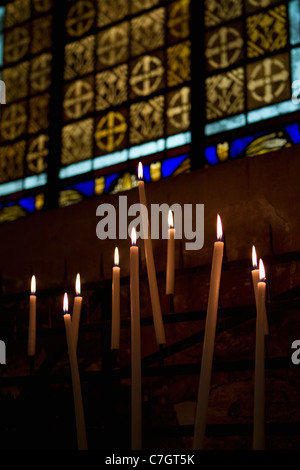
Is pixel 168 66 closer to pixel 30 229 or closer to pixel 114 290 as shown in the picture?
pixel 30 229

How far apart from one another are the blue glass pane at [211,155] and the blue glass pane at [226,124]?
9 centimetres

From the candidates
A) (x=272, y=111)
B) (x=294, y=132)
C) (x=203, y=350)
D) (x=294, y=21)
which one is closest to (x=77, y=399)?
(x=203, y=350)

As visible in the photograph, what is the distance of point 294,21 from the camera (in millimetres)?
3166

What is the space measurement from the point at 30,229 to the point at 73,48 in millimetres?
1262

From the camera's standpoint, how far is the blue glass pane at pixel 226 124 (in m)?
3.12

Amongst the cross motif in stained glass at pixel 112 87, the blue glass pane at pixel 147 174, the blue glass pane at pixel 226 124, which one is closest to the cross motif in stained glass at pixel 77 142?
the cross motif in stained glass at pixel 112 87

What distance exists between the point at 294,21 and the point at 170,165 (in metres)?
0.86

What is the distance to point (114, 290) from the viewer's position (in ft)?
5.51

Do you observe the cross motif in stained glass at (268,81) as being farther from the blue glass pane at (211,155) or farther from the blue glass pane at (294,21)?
the blue glass pane at (211,155)

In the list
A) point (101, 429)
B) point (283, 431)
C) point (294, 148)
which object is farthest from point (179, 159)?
point (283, 431)

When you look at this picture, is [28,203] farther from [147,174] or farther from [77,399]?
[77,399]

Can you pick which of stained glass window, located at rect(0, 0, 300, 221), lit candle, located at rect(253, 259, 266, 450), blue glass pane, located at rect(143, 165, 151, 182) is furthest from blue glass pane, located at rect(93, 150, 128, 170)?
lit candle, located at rect(253, 259, 266, 450)

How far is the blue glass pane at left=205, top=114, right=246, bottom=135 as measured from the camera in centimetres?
312

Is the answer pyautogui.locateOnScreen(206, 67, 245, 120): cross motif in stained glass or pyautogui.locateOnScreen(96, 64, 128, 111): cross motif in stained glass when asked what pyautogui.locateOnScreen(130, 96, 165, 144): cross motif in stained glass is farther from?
pyautogui.locateOnScreen(206, 67, 245, 120): cross motif in stained glass
